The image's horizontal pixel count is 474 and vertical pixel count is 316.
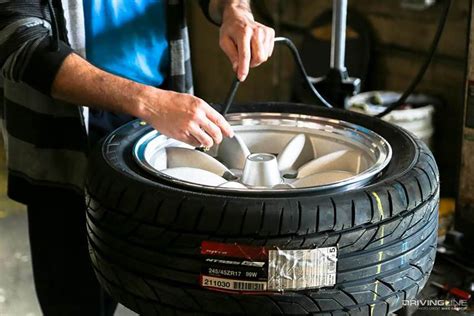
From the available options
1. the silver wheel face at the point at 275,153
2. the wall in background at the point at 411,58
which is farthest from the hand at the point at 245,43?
the wall in background at the point at 411,58

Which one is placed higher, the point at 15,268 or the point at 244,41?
the point at 244,41

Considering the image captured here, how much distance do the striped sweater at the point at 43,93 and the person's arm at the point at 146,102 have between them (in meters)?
0.03

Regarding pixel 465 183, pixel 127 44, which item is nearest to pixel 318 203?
pixel 127 44

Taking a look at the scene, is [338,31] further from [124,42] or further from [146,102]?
[146,102]

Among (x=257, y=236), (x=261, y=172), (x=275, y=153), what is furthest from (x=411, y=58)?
(x=257, y=236)

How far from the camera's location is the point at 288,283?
98 centimetres

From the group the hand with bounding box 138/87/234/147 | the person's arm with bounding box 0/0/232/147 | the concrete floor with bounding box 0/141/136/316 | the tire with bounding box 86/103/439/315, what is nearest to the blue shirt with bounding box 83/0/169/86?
the person's arm with bounding box 0/0/232/147

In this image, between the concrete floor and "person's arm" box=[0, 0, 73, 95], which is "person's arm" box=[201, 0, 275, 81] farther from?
the concrete floor

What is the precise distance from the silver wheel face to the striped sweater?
0.75 ft

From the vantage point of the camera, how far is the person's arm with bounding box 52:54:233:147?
1160 millimetres

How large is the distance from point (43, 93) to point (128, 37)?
26 cm

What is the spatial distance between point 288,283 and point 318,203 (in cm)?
12

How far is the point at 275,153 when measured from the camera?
4.75 ft

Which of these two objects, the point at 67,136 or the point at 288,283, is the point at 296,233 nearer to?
the point at 288,283
